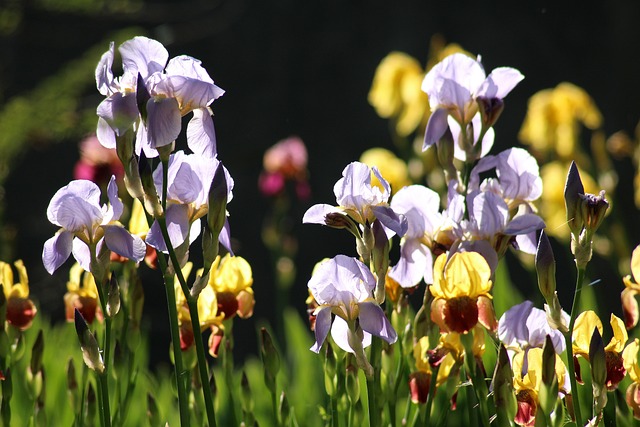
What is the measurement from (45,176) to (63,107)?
136cm

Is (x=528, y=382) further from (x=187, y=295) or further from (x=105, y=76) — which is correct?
(x=105, y=76)

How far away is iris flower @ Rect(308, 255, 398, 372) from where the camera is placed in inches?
38.8

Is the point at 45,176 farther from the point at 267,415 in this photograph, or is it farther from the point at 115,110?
the point at 115,110

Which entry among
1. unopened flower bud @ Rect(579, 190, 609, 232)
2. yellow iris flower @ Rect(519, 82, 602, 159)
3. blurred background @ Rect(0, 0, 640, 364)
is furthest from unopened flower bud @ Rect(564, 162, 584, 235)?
blurred background @ Rect(0, 0, 640, 364)

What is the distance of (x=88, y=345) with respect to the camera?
103 cm

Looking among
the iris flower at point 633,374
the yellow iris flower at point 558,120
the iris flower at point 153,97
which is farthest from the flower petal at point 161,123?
the yellow iris flower at point 558,120

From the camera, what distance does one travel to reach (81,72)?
3184mm

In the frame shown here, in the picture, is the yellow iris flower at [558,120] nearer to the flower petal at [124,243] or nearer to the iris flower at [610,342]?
the iris flower at [610,342]

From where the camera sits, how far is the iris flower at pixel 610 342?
1.02m

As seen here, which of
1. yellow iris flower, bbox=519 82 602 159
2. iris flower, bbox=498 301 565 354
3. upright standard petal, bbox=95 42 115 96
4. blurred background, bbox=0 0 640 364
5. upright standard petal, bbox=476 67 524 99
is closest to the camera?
upright standard petal, bbox=95 42 115 96

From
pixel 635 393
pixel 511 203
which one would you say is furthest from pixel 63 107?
pixel 635 393

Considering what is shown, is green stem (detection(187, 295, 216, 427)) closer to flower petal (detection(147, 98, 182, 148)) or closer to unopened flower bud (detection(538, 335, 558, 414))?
flower petal (detection(147, 98, 182, 148))

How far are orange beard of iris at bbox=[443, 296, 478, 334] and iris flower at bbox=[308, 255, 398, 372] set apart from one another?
85 millimetres

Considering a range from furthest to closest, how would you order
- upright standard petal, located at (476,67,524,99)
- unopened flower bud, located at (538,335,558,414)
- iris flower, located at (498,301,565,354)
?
upright standard petal, located at (476,67,524,99) < iris flower, located at (498,301,565,354) < unopened flower bud, located at (538,335,558,414)
